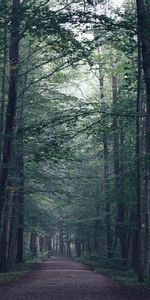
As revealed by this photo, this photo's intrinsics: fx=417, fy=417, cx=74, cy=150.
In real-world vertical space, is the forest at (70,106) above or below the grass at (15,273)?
above

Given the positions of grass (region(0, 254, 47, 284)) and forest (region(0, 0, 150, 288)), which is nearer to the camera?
forest (region(0, 0, 150, 288))

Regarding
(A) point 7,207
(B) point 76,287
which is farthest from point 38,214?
(B) point 76,287

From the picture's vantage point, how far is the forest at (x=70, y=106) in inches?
480

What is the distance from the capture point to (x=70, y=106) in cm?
1992

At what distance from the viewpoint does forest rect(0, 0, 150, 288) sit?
12195 millimetres

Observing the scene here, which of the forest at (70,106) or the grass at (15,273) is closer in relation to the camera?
the forest at (70,106)

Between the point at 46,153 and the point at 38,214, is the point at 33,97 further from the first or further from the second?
the point at 38,214

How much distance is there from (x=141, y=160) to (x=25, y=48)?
36.4 feet

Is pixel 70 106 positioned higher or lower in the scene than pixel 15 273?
higher

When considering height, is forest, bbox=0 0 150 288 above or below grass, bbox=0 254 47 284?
above

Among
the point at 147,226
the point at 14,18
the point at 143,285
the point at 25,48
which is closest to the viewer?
the point at 14,18

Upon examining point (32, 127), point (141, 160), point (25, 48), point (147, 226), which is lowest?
point (147, 226)

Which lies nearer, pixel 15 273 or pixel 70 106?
pixel 15 273

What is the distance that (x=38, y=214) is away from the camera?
31.0 metres
